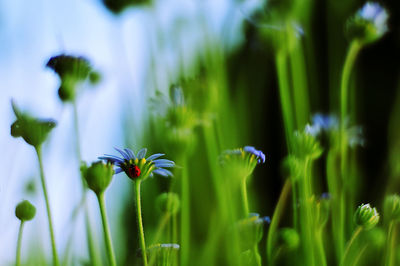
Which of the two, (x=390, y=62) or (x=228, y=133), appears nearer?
(x=228, y=133)

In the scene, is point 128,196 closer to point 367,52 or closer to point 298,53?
point 298,53

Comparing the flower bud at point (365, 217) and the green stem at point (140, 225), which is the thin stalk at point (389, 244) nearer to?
the flower bud at point (365, 217)

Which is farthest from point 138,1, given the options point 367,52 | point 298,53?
point 367,52

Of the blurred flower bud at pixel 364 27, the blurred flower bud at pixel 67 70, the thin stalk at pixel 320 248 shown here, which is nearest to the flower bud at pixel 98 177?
the blurred flower bud at pixel 67 70

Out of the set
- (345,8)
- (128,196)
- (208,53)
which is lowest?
(128,196)

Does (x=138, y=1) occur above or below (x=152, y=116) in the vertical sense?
above

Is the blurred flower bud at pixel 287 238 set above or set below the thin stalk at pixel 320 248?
above
